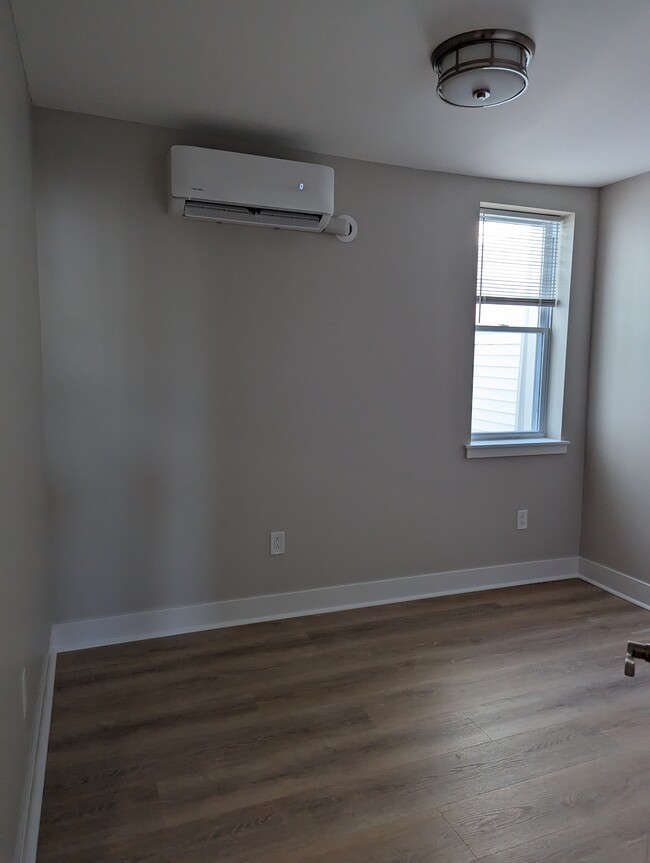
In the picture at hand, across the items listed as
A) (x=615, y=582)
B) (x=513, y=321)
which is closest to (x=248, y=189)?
(x=513, y=321)

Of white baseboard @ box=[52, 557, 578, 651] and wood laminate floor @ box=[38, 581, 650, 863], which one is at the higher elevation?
white baseboard @ box=[52, 557, 578, 651]

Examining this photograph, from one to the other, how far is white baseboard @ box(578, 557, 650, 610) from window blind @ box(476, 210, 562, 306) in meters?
1.71

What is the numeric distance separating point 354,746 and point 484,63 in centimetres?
240

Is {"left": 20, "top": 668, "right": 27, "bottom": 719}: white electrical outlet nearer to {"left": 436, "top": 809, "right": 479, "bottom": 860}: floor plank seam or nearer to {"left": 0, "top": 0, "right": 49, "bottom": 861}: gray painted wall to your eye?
{"left": 0, "top": 0, "right": 49, "bottom": 861}: gray painted wall

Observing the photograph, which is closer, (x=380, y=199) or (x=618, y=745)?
(x=618, y=745)

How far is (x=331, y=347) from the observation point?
126 inches

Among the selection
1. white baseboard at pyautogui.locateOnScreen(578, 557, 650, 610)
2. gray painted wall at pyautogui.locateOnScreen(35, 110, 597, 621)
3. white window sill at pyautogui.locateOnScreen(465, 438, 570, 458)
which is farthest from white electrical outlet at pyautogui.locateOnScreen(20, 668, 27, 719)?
white baseboard at pyautogui.locateOnScreen(578, 557, 650, 610)

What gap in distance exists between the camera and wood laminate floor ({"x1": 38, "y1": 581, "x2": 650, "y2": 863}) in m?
1.75

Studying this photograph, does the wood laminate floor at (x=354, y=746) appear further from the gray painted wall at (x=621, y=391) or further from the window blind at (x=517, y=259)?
the window blind at (x=517, y=259)

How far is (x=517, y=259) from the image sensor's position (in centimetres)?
367

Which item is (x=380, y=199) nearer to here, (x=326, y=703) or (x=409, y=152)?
(x=409, y=152)

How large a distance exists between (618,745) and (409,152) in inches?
109

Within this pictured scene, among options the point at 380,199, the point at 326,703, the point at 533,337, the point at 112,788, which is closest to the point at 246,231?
the point at 380,199

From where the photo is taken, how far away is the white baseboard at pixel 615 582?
3.48m
